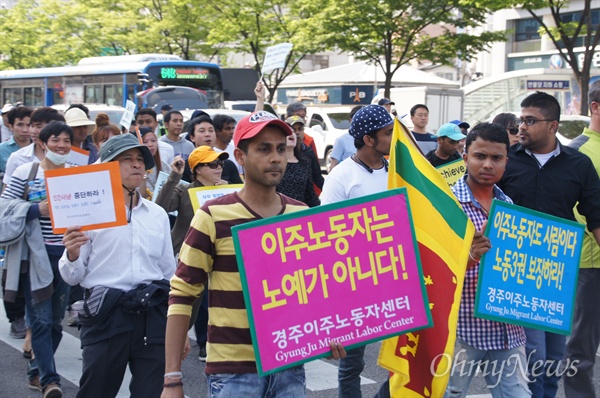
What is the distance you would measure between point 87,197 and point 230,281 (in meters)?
1.53

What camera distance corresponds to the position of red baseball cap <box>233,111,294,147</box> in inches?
129

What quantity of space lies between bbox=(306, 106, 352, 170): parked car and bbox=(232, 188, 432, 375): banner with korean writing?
21.0m

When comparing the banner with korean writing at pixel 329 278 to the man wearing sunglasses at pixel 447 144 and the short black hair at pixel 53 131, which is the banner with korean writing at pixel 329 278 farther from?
the man wearing sunglasses at pixel 447 144

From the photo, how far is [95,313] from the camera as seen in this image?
423 centimetres

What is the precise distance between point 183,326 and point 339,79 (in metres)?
35.7

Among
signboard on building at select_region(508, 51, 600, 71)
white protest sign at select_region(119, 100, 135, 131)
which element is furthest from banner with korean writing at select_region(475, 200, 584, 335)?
signboard on building at select_region(508, 51, 600, 71)

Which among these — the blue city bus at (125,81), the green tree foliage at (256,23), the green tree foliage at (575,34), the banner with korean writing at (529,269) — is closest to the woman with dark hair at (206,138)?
the banner with korean writing at (529,269)

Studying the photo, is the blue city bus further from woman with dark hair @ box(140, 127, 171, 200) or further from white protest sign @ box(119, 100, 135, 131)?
woman with dark hair @ box(140, 127, 171, 200)

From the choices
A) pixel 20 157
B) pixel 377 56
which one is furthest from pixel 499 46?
pixel 20 157

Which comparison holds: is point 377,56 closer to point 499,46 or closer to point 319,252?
point 499,46

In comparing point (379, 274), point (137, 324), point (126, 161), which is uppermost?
point (126, 161)

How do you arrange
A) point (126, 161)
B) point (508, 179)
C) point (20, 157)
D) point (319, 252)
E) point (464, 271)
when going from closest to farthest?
point (319, 252) → point (464, 271) → point (126, 161) → point (508, 179) → point (20, 157)

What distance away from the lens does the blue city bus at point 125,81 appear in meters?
24.7

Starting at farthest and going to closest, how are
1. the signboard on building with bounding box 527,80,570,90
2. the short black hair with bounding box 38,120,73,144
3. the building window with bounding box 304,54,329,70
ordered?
the building window with bounding box 304,54,329,70 → the signboard on building with bounding box 527,80,570,90 → the short black hair with bounding box 38,120,73,144
